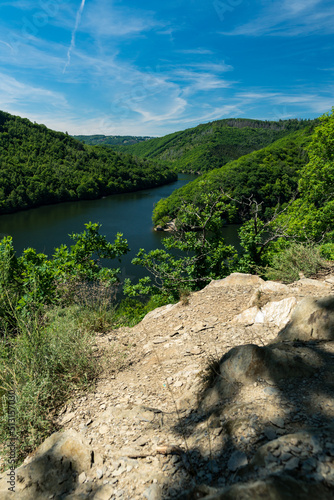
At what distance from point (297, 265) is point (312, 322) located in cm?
339

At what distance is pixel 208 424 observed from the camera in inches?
86.5

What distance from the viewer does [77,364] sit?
3355mm

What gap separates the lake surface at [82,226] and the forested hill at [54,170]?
17.0 feet

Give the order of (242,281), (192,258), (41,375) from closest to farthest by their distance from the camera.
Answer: (41,375) < (242,281) < (192,258)

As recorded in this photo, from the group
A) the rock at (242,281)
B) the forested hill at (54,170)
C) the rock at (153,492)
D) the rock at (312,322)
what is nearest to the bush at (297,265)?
the rock at (242,281)

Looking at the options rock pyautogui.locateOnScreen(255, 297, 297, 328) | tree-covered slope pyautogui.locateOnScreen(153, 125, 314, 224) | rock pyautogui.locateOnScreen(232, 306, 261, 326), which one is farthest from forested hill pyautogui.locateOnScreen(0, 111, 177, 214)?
rock pyautogui.locateOnScreen(255, 297, 297, 328)

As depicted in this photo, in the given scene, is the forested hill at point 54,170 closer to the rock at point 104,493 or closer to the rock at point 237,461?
the rock at point 104,493

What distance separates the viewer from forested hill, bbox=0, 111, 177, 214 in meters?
66.2

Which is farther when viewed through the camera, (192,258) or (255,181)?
(255,181)

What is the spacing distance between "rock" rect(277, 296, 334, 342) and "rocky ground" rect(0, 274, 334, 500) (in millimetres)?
12

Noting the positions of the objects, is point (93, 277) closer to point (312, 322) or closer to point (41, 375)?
point (41, 375)

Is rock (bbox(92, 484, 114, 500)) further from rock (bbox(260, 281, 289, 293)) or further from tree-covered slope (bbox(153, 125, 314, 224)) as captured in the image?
tree-covered slope (bbox(153, 125, 314, 224))

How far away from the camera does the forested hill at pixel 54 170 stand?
66.2 meters

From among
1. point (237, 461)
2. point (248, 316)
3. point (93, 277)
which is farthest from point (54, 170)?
point (237, 461)
